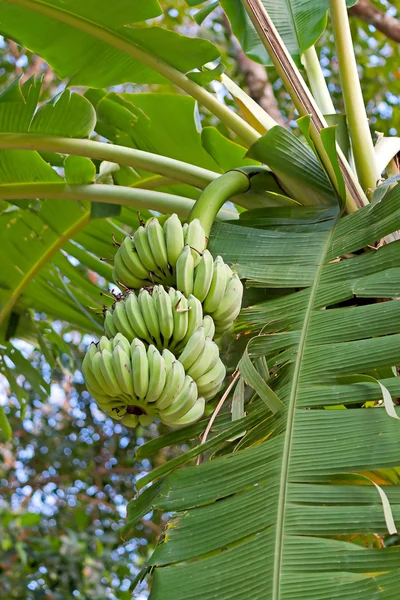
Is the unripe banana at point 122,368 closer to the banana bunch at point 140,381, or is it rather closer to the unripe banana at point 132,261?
the banana bunch at point 140,381

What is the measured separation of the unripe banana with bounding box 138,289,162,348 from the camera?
793 millimetres

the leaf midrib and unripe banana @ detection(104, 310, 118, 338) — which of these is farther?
unripe banana @ detection(104, 310, 118, 338)

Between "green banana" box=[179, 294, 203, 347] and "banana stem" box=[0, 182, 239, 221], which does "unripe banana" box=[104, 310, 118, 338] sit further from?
"banana stem" box=[0, 182, 239, 221]

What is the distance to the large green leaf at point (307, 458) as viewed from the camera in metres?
0.69

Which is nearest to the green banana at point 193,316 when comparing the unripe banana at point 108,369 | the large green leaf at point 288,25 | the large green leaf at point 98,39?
the unripe banana at point 108,369

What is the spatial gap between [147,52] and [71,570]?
7.51 feet

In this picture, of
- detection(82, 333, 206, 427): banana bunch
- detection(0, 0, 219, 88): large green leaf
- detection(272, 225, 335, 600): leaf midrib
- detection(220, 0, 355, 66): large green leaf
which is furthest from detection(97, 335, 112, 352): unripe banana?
detection(220, 0, 355, 66): large green leaf

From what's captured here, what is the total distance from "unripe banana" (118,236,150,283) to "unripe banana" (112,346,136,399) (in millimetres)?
148

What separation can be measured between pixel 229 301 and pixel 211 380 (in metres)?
0.11

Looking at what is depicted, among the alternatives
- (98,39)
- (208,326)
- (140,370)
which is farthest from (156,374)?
(98,39)

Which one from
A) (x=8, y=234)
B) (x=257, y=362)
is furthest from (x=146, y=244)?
(x=8, y=234)

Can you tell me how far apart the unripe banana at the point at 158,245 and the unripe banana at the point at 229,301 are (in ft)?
0.27

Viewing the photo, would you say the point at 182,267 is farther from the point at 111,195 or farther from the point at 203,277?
the point at 111,195

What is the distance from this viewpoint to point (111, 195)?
1227 millimetres
